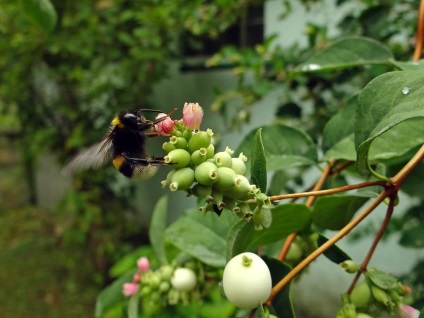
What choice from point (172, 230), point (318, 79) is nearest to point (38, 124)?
point (318, 79)

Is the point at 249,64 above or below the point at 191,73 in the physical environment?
above

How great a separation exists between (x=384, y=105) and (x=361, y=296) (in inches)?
7.8

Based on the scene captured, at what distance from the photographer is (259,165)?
0.42 meters

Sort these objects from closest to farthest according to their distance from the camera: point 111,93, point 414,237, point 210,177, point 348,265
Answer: point 210,177 → point 348,265 → point 414,237 → point 111,93

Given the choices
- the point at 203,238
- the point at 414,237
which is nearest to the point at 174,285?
the point at 203,238

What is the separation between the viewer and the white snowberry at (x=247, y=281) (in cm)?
40

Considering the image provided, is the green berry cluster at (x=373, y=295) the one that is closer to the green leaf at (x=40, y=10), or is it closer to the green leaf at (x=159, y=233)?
the green leaf at (x=159, y=233)

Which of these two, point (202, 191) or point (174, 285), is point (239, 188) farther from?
point (174, 285)

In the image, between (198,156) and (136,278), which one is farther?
(136,278)

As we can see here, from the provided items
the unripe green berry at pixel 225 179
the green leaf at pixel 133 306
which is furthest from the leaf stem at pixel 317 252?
the green leaf at pixel 133 306

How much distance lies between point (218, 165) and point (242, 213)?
45 mm

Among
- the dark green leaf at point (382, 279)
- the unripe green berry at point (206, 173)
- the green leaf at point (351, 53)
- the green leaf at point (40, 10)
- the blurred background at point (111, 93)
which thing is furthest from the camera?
the blurred background at point (111, 93)

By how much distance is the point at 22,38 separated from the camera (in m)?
2.54

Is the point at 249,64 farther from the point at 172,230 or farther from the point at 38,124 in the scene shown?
the point at 38,124
